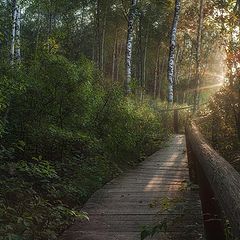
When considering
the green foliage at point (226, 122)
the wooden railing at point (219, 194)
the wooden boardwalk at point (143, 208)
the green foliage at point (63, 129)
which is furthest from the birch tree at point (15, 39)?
the wooden railing at point (219, 194)

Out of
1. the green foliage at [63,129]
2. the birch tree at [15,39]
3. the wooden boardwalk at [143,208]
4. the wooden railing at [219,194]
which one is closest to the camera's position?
the wooden railing at [219,194]

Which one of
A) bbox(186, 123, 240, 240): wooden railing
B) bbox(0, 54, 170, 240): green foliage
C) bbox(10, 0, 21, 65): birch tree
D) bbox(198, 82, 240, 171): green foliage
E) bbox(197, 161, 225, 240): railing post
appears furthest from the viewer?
bbox(10, 0, 21, 65): birch tree

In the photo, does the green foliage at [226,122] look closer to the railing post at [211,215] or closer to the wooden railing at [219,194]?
the wooden railing at [219,194]

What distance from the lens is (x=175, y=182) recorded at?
8328mm

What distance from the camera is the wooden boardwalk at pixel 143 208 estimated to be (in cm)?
508

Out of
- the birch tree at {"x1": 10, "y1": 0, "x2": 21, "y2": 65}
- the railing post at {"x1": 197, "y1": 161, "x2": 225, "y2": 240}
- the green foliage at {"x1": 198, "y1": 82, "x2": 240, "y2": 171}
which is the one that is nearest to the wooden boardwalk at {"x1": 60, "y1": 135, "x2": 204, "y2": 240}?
the railing post at {"x1": 197, "y1": 161, "x2": 225, "y2": 240}

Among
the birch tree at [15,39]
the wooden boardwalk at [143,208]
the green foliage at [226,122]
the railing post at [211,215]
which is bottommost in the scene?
the wooden boardwalk at [143,208]

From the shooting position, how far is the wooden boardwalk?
200 inches

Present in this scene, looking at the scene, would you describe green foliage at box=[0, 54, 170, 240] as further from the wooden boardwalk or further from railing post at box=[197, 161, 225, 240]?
railing post at box=[197, 161, 225, 240]

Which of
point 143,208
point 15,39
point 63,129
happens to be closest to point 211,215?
point 143,208

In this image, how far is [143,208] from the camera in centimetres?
630

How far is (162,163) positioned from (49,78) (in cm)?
391

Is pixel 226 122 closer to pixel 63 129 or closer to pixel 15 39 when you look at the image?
pixel 63 129

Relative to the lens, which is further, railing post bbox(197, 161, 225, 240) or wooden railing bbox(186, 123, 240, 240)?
railing post bbox(197, 161, 225, 240)
